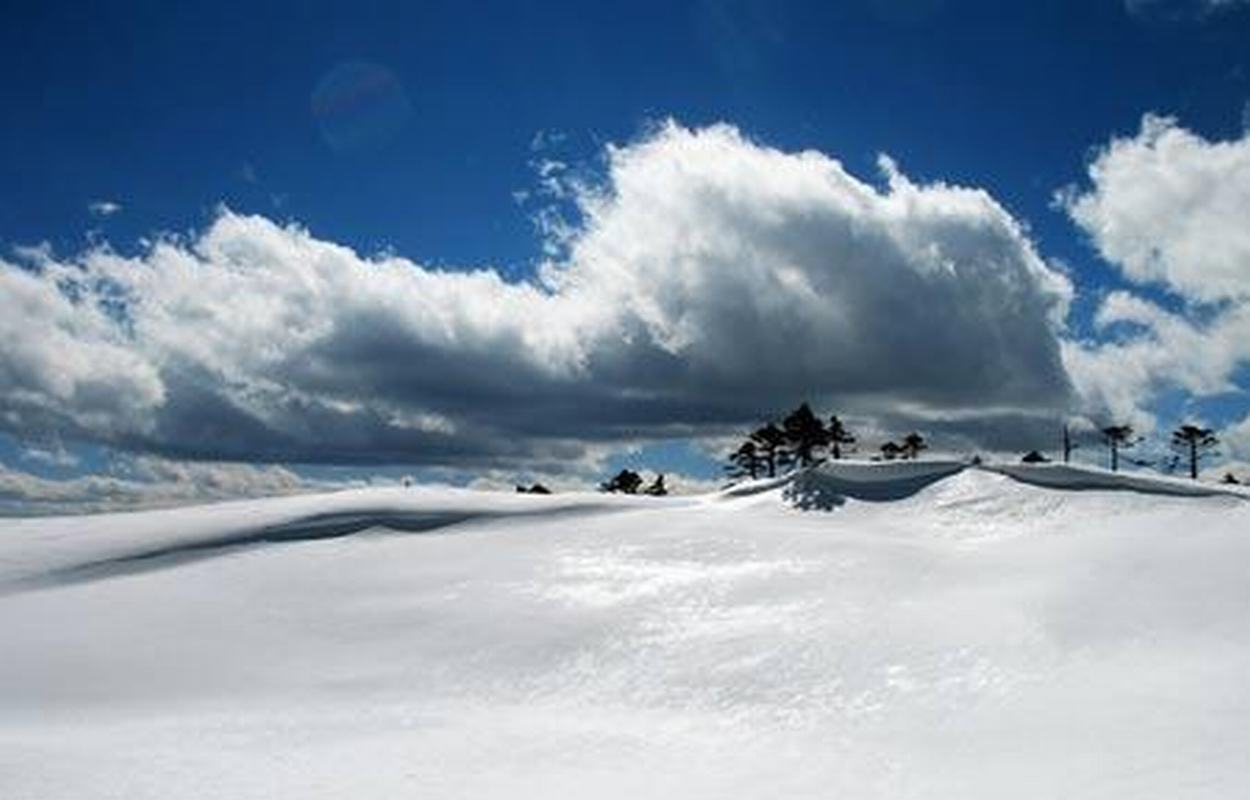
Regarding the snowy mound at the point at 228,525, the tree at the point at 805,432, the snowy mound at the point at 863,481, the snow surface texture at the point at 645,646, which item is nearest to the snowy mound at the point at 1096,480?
the snow surface texture at the point at 645,646

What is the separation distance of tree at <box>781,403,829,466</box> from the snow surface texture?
38935mm

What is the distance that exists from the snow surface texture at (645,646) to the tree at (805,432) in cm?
3894

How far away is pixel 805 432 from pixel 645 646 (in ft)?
162

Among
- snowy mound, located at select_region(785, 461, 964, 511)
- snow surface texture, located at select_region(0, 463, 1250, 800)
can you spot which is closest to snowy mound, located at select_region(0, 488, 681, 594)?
snow surface texture, located at select_region(0, 463, 1250, 800)

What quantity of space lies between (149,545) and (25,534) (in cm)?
314

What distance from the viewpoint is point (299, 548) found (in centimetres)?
2342

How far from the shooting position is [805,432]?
65938mm

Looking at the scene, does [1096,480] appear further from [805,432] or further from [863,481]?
[805,432]

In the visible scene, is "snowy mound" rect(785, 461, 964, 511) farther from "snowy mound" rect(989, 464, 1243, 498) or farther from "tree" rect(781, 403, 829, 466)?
"tree" rect(781, 403, 829, 466)

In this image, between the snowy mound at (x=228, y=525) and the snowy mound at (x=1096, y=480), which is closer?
the snowy mound at (x=228, y=525)

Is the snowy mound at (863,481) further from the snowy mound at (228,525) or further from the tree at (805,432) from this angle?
the tree at (805,432)

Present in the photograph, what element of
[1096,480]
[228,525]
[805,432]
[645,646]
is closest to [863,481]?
[1096,480]

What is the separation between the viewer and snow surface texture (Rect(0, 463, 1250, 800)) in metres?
12.8

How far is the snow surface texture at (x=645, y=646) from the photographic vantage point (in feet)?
42.0
